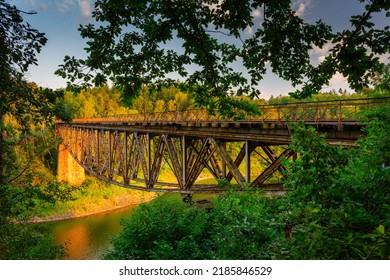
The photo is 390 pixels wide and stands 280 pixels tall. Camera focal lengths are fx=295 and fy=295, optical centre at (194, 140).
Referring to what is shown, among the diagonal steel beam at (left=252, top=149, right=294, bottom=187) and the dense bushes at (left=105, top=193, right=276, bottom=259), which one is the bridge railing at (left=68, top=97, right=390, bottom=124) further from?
the dense bushes at (left=105, top=193, right=276, bottom=259)

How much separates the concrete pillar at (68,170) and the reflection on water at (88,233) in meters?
10.4

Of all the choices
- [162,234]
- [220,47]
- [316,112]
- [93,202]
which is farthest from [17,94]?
[93,202]

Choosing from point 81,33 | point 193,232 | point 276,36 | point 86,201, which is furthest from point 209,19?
point 86,201

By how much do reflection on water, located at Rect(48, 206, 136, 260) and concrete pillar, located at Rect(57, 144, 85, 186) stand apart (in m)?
10.4

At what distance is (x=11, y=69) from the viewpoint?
4648mm

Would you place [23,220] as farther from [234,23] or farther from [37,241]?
[234,23]

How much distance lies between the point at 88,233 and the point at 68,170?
17.2 metres

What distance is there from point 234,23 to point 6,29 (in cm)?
349

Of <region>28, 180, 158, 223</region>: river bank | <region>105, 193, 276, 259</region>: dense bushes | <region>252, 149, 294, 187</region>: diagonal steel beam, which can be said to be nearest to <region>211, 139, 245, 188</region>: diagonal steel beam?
<region>252, 149, 294, 187</region>: diagonal steel beam

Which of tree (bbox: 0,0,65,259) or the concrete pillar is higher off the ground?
tree (bbox: 0,0,65,259)

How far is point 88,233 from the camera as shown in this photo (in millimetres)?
28234

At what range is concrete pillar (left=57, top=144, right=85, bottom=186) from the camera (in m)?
41.9

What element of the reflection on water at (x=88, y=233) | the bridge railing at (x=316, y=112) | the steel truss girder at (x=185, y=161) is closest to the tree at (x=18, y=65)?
the bridge railing at (x=316, y=112)

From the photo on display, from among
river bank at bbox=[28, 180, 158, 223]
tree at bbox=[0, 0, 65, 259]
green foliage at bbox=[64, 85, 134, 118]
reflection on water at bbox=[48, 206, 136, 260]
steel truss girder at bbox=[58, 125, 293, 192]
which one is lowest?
reflection on water at bbox=[48, 206, 136, 260]
